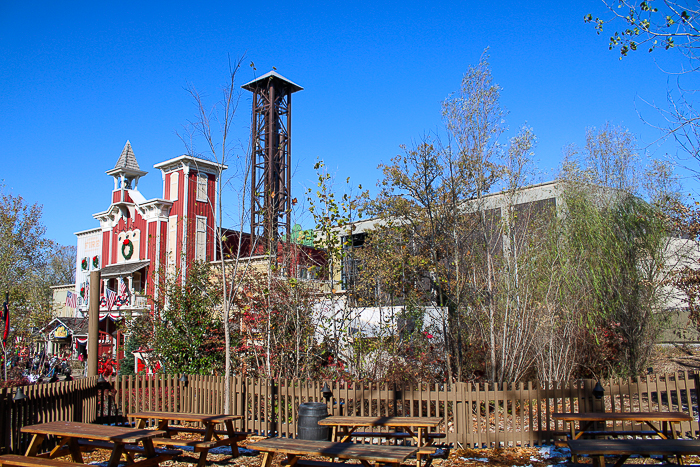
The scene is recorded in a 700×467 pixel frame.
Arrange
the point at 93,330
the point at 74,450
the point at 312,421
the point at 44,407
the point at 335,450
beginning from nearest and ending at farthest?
the point at 335,450
the point at 74,450
the point at 312,421
the point at 44,407
the point at 93,330

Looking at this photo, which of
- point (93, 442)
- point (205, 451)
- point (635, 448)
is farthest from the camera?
point (93, 442)

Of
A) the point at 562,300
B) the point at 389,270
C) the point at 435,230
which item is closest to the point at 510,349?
the point at 562,300

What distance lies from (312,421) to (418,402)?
2.00 m

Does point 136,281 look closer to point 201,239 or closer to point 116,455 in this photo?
point 201,239

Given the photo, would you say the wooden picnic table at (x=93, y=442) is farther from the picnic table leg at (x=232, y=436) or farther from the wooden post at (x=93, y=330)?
the wooden post at (x=93, y=330)

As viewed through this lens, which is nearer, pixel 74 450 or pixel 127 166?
pixel 74 450

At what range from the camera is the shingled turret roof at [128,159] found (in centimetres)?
2831

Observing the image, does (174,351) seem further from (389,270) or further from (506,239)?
(506,239)

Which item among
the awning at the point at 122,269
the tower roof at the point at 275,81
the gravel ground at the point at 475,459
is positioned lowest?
the gravel ground at the point at 475,459

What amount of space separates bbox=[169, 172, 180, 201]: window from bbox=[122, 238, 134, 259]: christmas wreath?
4055 millimetres

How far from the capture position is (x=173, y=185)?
25.5 m

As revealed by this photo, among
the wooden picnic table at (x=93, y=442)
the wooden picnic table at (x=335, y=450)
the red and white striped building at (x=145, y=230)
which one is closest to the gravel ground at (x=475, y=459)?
the wooden picnic table at (x=93, y=442)

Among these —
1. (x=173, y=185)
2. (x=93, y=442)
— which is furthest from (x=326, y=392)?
(x=173, y=185)

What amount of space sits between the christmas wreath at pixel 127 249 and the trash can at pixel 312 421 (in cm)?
2285
